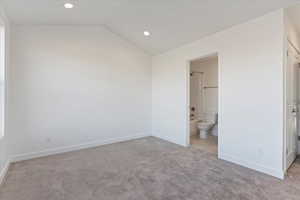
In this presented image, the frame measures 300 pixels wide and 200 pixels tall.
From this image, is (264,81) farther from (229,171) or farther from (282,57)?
(229,171)

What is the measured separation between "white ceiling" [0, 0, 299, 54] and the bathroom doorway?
5.49 feet

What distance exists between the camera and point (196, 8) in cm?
277

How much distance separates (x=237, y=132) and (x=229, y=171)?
0.70 metres

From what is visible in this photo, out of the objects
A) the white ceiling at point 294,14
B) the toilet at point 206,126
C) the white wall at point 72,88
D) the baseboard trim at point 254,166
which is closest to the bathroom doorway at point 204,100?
the toilet at point 206,126

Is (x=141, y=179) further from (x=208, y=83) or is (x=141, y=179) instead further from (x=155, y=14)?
(x=208, y=83)

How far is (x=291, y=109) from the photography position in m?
2.96

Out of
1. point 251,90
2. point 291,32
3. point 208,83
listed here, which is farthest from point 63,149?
point 291,32

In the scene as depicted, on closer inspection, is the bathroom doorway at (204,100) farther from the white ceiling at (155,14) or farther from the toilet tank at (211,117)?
the white ceiling at (155,14)

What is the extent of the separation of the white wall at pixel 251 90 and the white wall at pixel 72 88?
76.0 inches

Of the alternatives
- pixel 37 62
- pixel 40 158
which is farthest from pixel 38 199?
pixel 37 62

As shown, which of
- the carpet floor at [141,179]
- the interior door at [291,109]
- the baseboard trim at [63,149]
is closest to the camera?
the carpet floor at [141,179]

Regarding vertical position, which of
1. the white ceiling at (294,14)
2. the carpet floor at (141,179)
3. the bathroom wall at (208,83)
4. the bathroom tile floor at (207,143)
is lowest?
the carpet floor at (141,179)

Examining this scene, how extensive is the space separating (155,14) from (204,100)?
3.30 meters

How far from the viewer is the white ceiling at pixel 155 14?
2.57 metres
